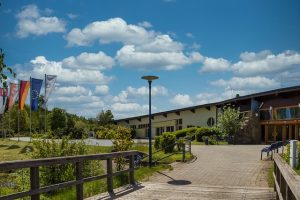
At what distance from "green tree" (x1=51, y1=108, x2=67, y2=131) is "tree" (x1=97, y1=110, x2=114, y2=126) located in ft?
21.7

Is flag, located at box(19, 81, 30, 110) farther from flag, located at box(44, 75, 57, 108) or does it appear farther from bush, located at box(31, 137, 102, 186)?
bush, located at box(31, 137, 102, 186)

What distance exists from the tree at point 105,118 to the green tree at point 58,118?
21.7 feet

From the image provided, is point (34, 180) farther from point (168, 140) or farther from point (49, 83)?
point (49, 83)

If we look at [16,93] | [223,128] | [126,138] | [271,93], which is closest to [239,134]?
[223,128]

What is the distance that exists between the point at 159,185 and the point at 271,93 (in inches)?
1263

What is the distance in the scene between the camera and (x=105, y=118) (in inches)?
3014

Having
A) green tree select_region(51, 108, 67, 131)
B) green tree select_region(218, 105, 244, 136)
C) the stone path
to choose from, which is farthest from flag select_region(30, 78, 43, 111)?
green tree select_region(51, 108, 67, 131)

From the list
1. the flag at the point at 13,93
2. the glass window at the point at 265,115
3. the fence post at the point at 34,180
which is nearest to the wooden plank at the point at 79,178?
the fence post at the point at 34,180

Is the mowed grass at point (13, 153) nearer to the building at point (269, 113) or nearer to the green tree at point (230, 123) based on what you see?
the green tree at point (230, 123)

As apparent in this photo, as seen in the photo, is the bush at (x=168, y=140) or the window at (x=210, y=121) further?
the window at (x=210, y=121)

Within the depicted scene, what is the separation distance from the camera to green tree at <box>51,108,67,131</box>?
75.1 metres

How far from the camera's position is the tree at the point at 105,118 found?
250 feet

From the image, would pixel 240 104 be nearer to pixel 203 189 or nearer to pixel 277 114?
pixel 277 114

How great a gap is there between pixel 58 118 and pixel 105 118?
878 centimetres
